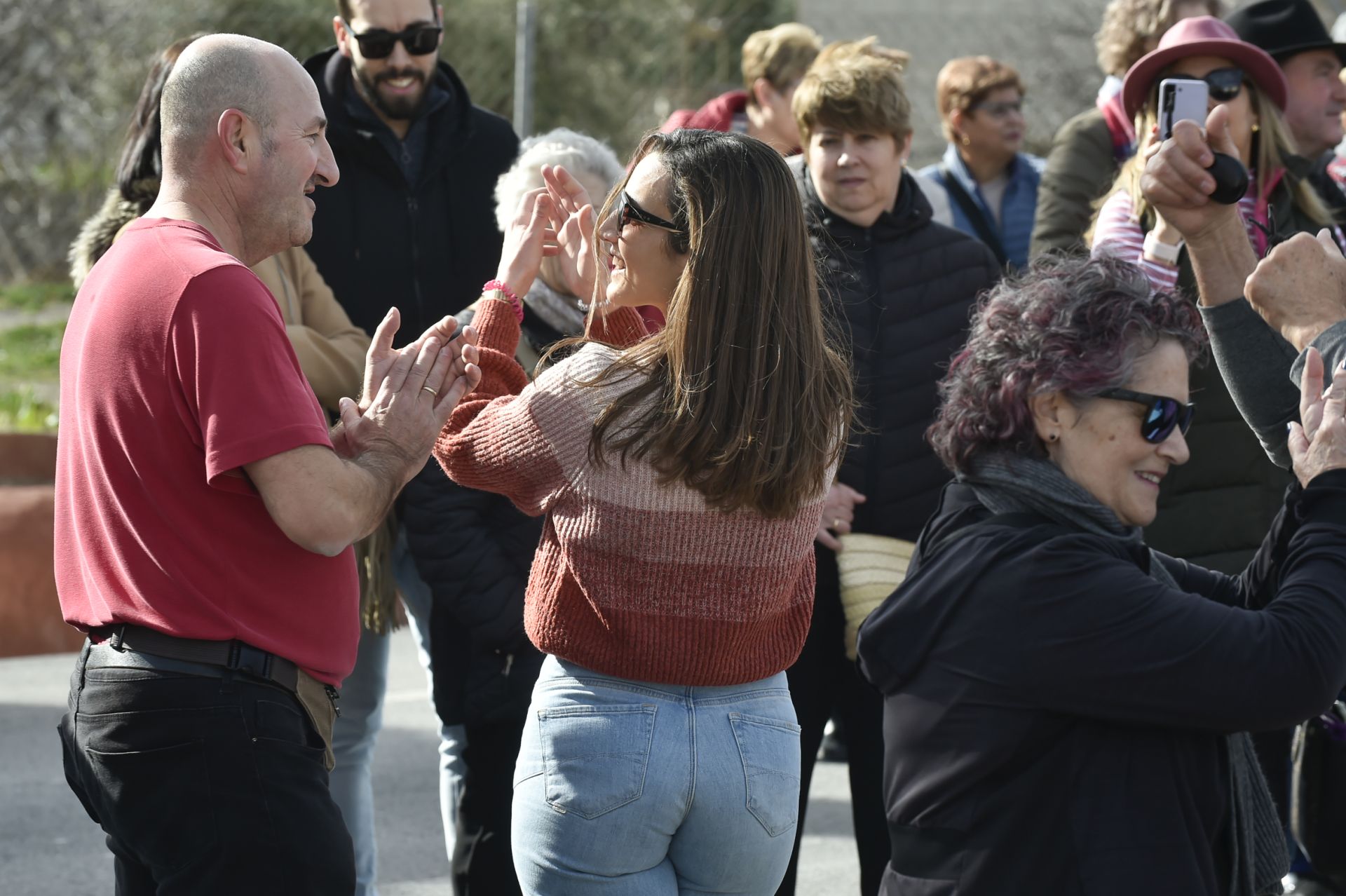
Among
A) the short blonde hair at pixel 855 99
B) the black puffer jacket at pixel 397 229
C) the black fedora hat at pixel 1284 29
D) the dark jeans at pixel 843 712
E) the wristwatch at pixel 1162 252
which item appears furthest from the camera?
the black fedora hat at pixel 1284 29

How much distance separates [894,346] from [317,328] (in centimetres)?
147

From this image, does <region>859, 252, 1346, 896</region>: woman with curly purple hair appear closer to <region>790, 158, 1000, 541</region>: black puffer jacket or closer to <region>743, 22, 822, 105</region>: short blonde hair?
<region>790, 158, 1000, 541</region>: black puffer jacket

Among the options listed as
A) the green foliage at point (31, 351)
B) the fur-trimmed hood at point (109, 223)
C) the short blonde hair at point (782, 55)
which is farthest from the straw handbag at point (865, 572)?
the green foliage at point (31, 351)

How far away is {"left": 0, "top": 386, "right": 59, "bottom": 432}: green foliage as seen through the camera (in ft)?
23.9

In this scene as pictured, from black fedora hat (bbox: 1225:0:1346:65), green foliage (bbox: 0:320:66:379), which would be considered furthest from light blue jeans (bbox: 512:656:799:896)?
green foliage (bbox: 0:320:66:379)

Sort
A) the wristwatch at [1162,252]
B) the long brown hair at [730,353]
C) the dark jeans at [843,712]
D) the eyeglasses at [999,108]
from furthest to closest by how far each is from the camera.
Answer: the eyeglasses at [999,108] < the dark jeans at [843,712] < the wristwatch at [1162,252] < the long brown hair at [730,353]

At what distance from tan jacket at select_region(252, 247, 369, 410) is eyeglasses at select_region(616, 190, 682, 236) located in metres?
1.41

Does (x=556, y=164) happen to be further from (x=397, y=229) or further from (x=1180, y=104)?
(x=1180, y=104)

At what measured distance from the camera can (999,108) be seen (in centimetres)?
598

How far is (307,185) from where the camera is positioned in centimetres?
261

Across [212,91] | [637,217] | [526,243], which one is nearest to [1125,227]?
[526,243]

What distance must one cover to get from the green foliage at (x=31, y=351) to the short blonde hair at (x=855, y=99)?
218 inches

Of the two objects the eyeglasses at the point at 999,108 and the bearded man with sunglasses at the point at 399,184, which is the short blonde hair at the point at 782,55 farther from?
the bearded man with sunglasses at the point at 399,184

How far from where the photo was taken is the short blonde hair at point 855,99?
13.5ft
